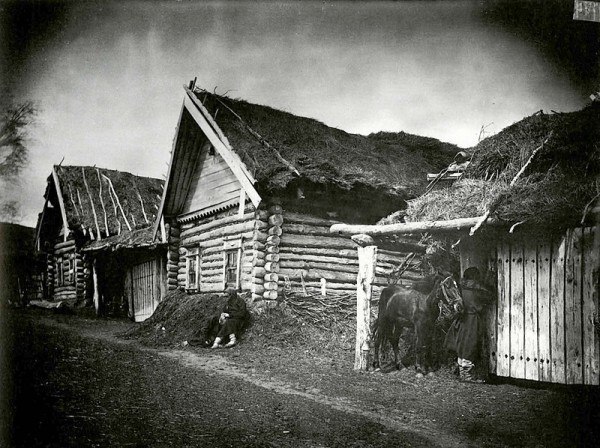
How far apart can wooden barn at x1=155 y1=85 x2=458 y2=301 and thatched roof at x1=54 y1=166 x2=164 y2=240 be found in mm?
7447

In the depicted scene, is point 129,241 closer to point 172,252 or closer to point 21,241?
point 172,252

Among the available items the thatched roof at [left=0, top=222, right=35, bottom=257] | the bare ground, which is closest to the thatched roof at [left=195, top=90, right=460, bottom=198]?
the bare ground

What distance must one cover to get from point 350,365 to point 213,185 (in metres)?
8.05

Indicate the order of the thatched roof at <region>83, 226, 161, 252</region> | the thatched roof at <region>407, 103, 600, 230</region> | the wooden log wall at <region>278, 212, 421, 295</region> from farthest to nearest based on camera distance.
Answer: the thatched roof at <region>83, 226, 161, 252</region> < the wooden log wall at <region>278, 212, 421, 295</region> < the thatched roof at <region>407, 103, 600, 230</region>

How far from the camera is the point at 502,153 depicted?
380 inches

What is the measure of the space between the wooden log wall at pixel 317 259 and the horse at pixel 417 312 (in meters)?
3.30

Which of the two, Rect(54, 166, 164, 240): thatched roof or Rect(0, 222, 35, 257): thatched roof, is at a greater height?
Rect(54, 166, 164, 240): thatched roof

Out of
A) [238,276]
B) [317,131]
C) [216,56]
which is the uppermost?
[317,131]

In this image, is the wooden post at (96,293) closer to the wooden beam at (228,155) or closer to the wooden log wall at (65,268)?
the wooden log wall at (65,268)

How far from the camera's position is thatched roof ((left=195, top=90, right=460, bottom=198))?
12.9 metres

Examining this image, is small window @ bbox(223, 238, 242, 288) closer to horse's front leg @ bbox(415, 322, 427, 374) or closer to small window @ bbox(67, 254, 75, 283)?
horse's front leg @ bbox(415, 322, 427, 374)

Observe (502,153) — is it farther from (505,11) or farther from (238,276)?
(238,276)

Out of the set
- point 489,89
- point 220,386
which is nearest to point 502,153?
point 489,89

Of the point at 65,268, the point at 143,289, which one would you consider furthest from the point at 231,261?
the point at 65,268
